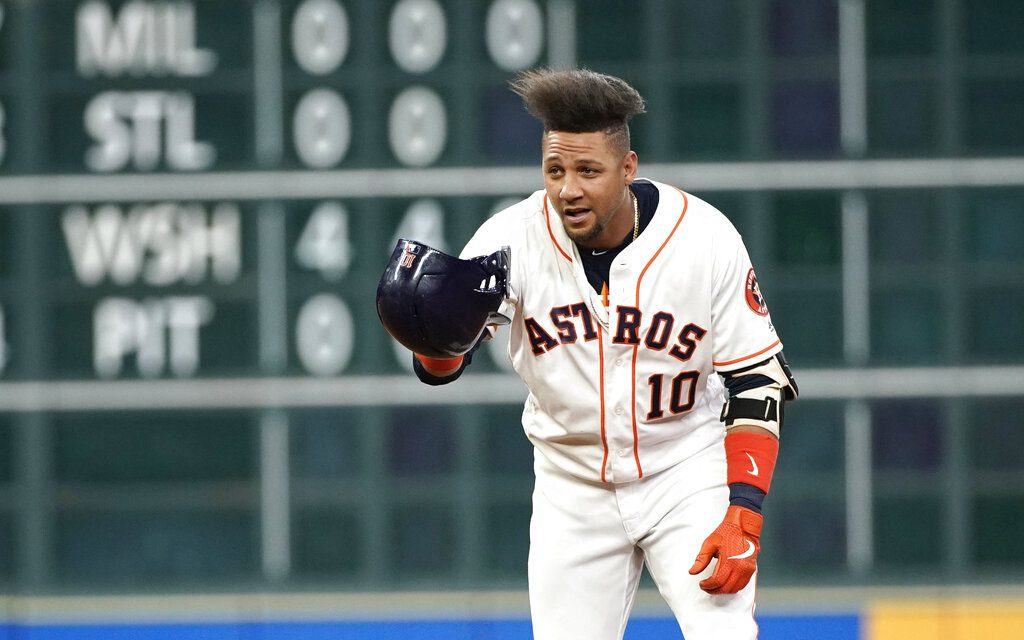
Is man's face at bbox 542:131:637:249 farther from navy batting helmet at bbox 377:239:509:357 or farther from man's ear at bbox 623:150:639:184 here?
navy batting helmet at bbox 377:239:509:357

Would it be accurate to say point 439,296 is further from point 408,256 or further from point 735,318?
point 735,318

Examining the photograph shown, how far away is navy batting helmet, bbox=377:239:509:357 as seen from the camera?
3.33 metres

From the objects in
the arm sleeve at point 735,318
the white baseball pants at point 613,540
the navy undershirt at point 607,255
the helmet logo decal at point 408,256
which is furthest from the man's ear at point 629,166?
the white baseball pants at point 613,540

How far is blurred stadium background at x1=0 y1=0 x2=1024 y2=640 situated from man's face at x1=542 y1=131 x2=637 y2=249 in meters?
2.79

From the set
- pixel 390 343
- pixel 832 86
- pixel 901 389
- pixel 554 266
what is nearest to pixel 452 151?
pixel 390 343

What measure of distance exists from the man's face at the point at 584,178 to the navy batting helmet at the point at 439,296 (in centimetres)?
18

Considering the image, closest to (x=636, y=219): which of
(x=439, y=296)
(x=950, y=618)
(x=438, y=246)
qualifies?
(x=439, y=296)

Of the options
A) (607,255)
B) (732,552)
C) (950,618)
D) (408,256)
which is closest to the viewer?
(732,552)

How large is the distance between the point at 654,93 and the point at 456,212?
0.91 meters

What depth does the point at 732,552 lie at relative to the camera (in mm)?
3264

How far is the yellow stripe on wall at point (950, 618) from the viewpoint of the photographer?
629 centimetres

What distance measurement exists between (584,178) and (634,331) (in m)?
0.36

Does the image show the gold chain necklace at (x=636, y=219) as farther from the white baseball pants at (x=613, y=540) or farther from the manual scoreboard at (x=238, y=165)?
the manual scoreboard at (x=238, y=165)

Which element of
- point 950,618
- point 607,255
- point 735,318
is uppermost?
point 607,255
